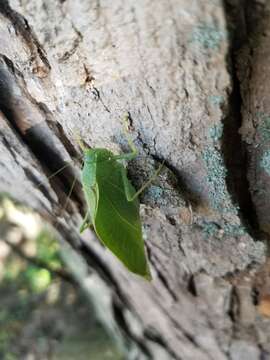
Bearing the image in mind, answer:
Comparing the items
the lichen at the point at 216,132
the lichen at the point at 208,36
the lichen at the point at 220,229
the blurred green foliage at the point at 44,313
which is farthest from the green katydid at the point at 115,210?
the blurred green foliage at the point at 44,313

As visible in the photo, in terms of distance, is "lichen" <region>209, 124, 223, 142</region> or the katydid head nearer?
"lichen" <region>209, 124, 223, 142</region>

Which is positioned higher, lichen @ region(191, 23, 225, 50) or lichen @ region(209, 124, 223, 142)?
lichen @ region(191, 23, 225, 50)

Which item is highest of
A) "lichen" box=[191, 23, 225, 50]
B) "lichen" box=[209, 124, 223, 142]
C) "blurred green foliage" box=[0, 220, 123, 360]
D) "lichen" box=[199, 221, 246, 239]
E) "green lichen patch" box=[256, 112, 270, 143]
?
"lichen" box=[191, 23, 225, 50]

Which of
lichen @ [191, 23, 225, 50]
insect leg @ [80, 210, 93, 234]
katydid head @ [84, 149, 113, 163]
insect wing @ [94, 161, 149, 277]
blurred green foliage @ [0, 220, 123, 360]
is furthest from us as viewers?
blurred green foliage @ [0, 220, 123, 360]

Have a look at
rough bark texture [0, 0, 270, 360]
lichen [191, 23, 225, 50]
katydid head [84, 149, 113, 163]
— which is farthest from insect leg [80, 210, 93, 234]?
lichen [191, 23, 225, 50]

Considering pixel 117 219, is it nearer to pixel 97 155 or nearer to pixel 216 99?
pixel 97 155

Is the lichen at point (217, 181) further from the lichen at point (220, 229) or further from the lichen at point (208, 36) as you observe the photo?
the lichen at point (208, 36)

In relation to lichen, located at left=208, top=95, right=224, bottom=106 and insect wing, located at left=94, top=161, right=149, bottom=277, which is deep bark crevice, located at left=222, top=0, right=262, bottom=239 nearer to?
lichen, located at left=208, top=95, right=224, bottom=106
